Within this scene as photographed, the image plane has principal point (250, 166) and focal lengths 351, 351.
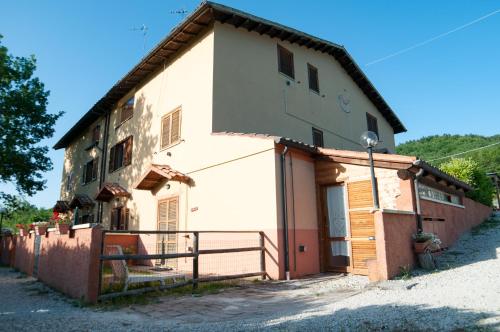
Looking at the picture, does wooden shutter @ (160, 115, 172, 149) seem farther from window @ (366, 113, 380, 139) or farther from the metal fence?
window @ (366, 113, 380, 139)

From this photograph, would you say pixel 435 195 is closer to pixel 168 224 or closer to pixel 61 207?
pixel 168 224

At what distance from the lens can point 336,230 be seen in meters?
9.49

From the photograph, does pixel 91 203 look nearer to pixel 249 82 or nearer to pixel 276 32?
pixel 249 82

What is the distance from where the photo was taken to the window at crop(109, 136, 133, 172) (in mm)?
15797

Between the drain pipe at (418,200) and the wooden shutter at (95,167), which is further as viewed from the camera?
the wooden shutter at (95,167)

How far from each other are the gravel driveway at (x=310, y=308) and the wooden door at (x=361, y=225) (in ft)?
2.64

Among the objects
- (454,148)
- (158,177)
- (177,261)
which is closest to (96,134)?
(158,177)

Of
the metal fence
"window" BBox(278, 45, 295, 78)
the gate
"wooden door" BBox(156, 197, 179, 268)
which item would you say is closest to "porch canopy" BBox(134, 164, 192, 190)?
"wooden door" BBox(156, 197, 179, 268)

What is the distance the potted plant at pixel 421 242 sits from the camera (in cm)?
803

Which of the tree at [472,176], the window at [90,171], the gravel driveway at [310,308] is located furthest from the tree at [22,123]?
the tree at [472,176]

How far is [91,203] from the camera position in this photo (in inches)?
722

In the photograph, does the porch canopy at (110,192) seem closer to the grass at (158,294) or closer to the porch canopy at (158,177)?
the porch canopy at (158,177)

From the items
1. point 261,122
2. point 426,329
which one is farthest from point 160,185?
point 426,329

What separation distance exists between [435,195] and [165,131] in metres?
9.54
